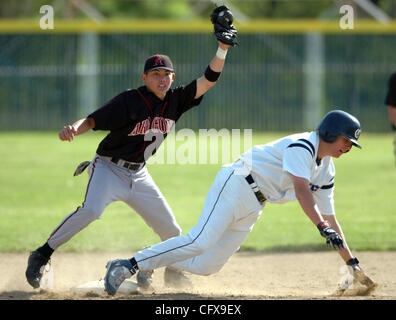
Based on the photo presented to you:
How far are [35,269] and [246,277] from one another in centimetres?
208

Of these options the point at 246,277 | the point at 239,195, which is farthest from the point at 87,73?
the point at 239,195

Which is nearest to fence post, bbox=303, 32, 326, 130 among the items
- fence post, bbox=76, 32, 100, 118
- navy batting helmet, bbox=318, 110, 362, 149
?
fence post, bbox=76, 32, 100, 118

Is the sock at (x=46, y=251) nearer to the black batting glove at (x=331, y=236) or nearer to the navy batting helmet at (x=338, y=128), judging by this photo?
the black batting glove at (x=331, y=236)

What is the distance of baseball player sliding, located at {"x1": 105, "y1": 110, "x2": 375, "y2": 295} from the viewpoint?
194 inches

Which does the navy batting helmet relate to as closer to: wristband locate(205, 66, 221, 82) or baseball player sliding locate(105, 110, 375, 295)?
baseball player sliding locate(105, 110, 375, 295)

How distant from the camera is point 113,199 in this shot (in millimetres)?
5773

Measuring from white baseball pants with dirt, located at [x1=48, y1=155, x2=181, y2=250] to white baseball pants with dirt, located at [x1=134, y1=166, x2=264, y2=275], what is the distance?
65 cm

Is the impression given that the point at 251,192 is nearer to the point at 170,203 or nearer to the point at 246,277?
the point at 246,277

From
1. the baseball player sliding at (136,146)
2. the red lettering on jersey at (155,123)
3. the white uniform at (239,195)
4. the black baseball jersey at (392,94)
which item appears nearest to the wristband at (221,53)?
the baseball player sliding at (136,146)

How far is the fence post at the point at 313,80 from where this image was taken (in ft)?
71.5

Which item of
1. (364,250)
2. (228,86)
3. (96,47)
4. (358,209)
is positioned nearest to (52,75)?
(96,47)

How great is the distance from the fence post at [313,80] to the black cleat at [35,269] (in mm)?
16917

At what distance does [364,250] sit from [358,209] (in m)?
2.61

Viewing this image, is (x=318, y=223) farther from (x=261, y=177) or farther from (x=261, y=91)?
(x=261, y=91)
